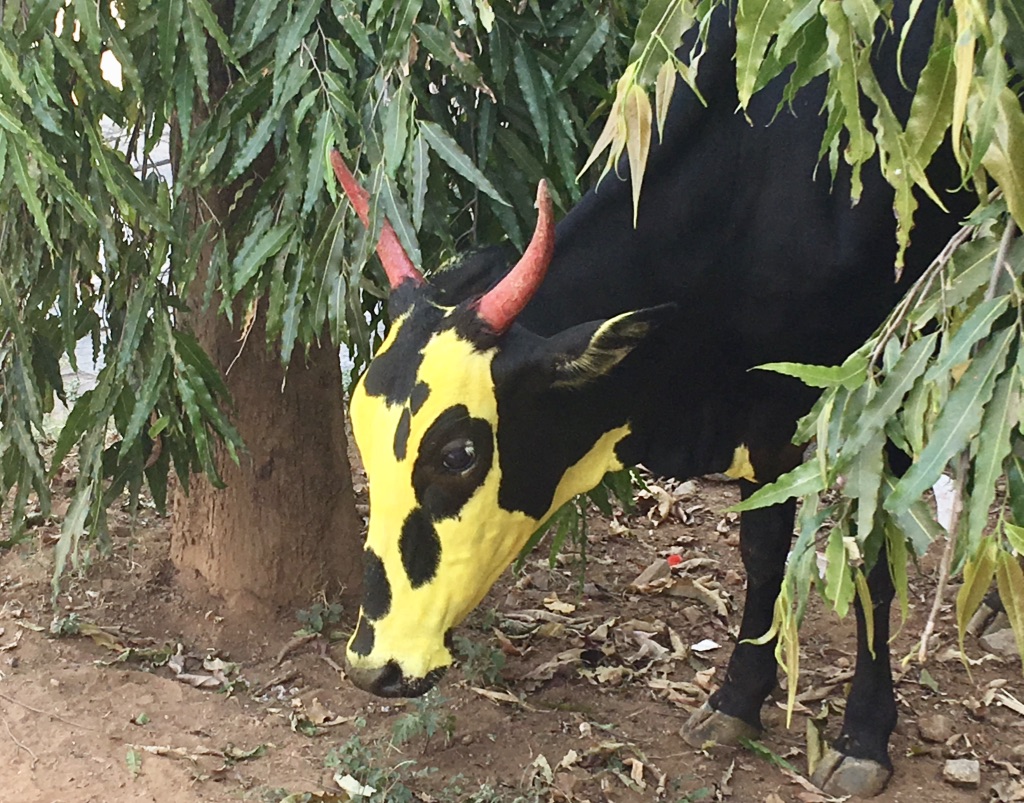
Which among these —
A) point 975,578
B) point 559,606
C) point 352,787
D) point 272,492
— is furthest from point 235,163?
point 559,606

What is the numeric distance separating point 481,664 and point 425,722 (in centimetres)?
49

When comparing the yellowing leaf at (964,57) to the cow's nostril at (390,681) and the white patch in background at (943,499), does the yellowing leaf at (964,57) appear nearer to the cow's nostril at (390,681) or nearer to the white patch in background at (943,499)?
the cow's nostril at (390,681)

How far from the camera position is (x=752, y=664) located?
10.2 feet

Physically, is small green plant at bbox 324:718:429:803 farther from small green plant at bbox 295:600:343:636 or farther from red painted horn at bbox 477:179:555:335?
red painted horn at bbox 477:179:555:335

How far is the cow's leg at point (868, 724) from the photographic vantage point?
2826mm

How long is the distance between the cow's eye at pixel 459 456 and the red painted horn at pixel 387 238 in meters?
0.41

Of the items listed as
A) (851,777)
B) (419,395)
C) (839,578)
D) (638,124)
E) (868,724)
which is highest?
(638,124)

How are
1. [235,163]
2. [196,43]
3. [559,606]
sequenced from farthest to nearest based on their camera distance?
[559,606], [235,163], [196,43]

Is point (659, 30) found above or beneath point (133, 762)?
above

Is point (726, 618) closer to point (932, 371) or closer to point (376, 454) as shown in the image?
point (376, 454)

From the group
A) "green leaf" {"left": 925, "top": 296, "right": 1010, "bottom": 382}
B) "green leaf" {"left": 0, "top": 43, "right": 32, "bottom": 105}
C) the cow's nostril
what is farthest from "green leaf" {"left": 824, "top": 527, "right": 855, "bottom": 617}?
"green leaf" {"left": 0, "top": 43, "right": 32, "bottom": 105}

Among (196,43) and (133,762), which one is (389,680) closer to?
(133,762)

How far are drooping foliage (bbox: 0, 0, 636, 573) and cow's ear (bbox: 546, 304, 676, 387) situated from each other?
1.17 feet

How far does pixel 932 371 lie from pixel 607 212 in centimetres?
123
